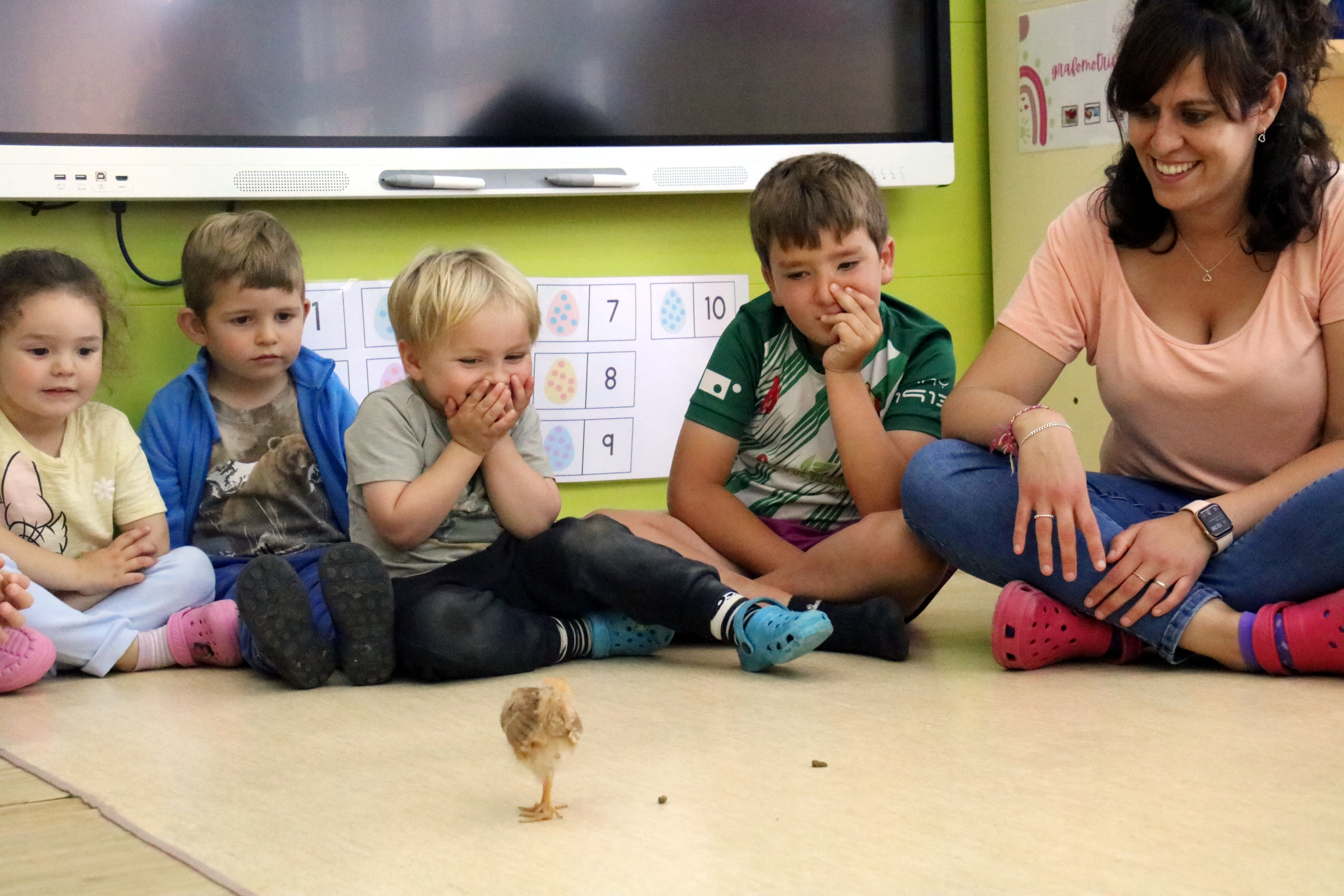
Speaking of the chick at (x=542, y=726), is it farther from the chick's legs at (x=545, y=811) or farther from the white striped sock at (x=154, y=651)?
the white striped sock at (x=154, y=651)

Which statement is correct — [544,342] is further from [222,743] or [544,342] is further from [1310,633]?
[1310,633]

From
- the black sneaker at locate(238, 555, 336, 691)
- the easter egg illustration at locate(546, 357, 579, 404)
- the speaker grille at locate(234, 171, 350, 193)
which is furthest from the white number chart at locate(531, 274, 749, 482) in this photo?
the black sneaker at locate(238, 555, 336, 691)

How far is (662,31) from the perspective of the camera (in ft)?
7.35

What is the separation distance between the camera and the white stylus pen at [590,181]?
7.12 ft

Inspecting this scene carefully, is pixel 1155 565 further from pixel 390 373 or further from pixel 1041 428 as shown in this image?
pixel 390 373

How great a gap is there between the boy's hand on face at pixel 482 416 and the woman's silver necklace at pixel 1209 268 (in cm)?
76

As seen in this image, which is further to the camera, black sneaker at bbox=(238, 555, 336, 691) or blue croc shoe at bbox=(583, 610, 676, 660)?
blue croc shoe at bbox=(583, 610, 676, 660)

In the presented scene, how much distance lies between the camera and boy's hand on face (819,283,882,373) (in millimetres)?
1604

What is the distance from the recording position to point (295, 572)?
4.80 feet

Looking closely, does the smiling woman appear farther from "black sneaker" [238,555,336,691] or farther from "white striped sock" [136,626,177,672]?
"white striped sock" [136,626,177,672]

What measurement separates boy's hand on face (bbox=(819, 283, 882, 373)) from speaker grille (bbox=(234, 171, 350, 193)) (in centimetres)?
83

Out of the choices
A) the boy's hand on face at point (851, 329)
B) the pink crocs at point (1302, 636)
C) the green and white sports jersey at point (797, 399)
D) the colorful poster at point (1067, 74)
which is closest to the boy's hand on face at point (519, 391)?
the green and white sports jersey at point (797, 399)

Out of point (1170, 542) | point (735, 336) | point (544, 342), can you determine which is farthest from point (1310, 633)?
point (544, 342)

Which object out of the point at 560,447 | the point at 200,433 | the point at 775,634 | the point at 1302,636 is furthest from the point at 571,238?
the point at 1302,636
